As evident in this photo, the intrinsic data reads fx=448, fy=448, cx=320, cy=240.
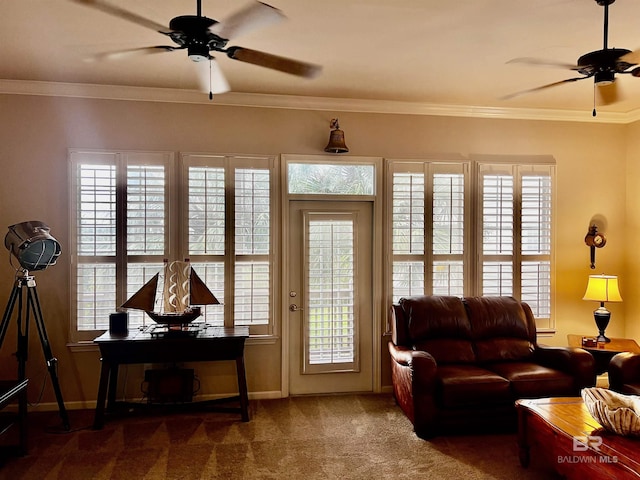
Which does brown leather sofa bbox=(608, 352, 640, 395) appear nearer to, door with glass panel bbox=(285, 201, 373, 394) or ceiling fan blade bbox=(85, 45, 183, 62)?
door with glass panel bbox=(285, 201, 373, 394)

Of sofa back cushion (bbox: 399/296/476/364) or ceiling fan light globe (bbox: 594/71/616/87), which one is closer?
ceiling fan light globe (bbox: 594/71/616/87)

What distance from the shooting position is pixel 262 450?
10.6ft

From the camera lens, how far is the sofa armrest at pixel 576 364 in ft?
11.5

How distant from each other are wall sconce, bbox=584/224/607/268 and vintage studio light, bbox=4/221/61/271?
16.4 ft

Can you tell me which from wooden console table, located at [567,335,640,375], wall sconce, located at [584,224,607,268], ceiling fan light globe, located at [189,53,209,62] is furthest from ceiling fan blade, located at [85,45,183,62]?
wall sconce, located at [584,224,607,268]

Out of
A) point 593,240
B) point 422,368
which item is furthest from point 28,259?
point 593,240

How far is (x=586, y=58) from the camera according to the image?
2.55 meters

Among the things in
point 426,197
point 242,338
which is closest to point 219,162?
point 242,338

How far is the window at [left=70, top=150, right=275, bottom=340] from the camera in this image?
396cm

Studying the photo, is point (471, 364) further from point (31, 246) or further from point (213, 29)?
point (31, 246)

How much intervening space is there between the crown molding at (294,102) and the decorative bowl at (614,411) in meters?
2.92

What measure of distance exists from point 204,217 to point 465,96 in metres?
2.71

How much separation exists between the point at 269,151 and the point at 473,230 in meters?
2.19

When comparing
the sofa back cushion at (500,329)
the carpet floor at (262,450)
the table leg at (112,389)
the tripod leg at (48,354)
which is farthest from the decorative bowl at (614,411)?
the tripod leg at (48,354)
